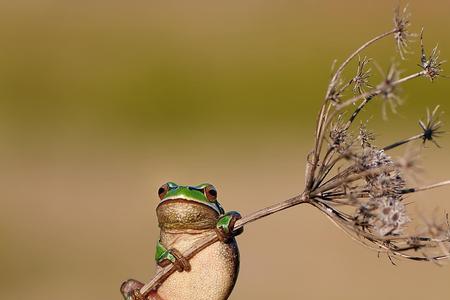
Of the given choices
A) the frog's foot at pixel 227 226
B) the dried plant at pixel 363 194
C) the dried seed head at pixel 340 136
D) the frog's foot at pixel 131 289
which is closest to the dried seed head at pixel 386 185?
the dried plant at pixel 363 194

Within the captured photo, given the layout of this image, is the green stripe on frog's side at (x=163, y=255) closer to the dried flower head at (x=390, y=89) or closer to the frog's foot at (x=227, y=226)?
the frog's foot at (x=227, y=226)

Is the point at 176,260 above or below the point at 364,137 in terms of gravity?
below

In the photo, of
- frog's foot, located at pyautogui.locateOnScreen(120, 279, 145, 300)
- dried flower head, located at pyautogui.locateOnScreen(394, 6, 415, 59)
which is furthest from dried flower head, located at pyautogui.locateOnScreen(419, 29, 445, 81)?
frog's foot, located at pyautogui.locateOnScreen(120, 279, 145, 300)

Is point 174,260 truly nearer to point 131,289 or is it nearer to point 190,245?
point 190,245

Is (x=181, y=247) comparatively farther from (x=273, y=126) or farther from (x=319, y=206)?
(x=273, y=126)

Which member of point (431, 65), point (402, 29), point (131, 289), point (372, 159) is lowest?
point (131, 289)

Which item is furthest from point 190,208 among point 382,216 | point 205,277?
point 382,216
